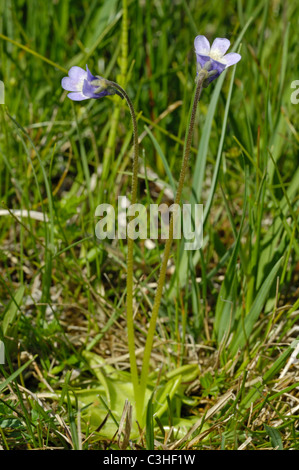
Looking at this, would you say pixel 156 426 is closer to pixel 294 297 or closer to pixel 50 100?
pixel 294 297

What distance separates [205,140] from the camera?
5.20ft

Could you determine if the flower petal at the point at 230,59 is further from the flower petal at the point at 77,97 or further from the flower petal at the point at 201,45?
the flower petal at the point at 77,97

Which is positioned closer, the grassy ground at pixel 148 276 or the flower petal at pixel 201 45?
the flower petal at pixel 201 45

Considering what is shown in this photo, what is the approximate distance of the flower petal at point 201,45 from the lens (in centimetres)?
104

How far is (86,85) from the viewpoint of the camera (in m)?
1.00

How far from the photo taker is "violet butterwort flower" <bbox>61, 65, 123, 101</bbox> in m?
1.01

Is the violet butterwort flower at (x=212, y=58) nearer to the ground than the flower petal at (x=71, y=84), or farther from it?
farther from it

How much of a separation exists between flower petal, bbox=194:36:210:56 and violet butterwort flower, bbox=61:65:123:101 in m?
→ 0.19

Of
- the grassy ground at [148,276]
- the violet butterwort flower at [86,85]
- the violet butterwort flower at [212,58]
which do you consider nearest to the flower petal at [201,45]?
the violet butterwort flower at [212,58]

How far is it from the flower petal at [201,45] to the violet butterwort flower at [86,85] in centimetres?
19

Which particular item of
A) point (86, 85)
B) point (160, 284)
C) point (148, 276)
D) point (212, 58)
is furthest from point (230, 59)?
point (148, 276)
